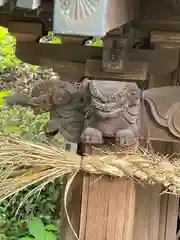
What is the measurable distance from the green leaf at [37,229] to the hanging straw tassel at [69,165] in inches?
64.9

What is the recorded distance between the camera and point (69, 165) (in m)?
1.21

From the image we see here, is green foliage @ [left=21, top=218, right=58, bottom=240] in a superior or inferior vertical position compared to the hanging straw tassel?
inferior

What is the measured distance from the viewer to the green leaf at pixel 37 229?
2.83 m

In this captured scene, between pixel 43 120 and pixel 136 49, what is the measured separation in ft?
6.36

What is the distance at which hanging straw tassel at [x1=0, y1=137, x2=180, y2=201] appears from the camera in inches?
47.7

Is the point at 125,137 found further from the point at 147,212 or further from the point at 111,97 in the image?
the point at 147,212

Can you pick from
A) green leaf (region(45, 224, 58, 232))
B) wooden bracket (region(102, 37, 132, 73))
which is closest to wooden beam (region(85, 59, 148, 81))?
wooden bracket (region(102, 37, 132, 73))

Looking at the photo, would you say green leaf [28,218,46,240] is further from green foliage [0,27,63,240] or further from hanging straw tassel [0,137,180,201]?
hanging straw tassel [0,137,180,201]

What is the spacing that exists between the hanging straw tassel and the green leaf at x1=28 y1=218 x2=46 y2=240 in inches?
→ 64.9

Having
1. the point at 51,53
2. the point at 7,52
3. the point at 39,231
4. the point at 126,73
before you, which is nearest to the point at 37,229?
the point at 39,231

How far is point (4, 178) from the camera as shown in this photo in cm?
123

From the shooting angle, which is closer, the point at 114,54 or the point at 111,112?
the point at 111,112

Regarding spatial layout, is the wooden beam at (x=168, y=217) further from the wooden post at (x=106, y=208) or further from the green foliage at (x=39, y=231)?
the green foliage at (x=39, y=231)

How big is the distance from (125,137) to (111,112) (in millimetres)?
68
